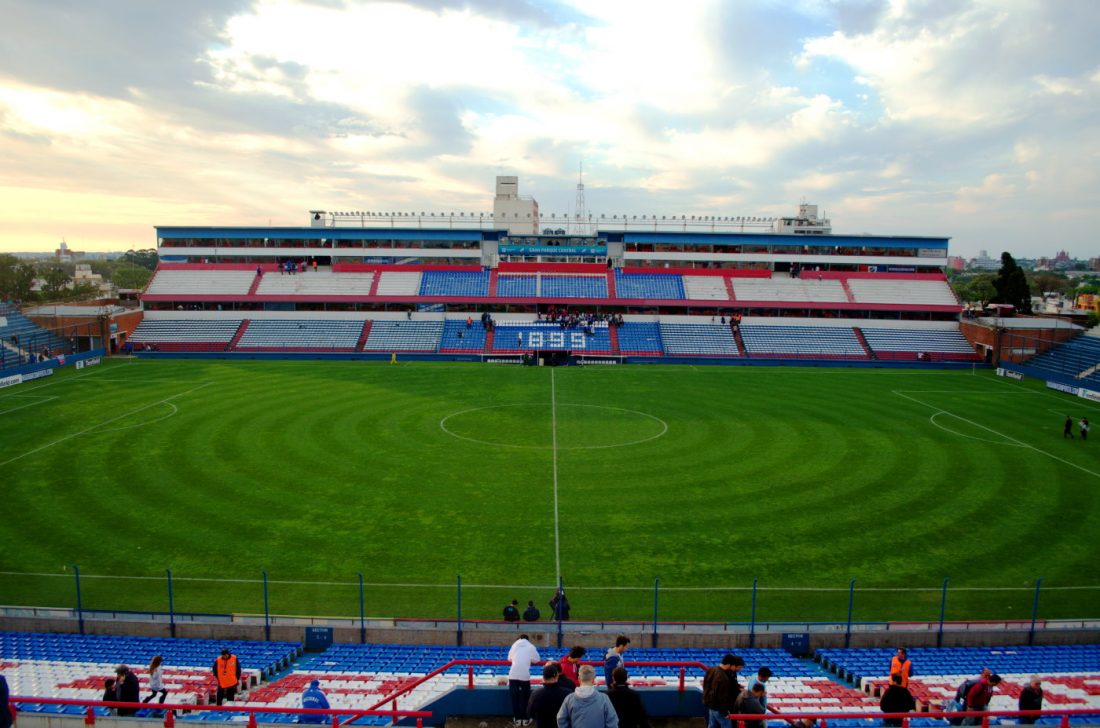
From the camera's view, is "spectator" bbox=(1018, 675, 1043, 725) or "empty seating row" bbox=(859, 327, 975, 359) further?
"empty seating row" bbox=(859, 327, 975, 359)

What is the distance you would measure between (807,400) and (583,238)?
3607 centimetres

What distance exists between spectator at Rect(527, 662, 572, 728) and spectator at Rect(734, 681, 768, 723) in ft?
8.41

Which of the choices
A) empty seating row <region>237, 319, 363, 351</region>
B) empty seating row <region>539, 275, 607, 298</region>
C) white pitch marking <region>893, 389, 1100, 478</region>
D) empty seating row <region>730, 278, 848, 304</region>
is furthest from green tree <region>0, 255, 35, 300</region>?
white pitch marking <region>893, 389, 1100, 478</region>

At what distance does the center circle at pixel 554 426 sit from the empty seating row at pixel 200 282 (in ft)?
135

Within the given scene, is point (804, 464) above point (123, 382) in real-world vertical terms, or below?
below

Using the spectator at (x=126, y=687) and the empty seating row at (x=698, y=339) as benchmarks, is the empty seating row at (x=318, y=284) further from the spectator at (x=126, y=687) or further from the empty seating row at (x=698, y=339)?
the spectator at (x=126, y=687)

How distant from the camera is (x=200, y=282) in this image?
222 ft

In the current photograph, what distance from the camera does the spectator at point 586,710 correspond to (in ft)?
22.2

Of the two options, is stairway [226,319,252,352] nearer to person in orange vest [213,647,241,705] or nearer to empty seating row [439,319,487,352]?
empty seating row [439,319,487,352]

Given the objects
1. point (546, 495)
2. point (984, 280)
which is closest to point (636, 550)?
point (546, 495)

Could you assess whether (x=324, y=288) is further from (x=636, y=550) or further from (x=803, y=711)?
(x=803, y=711)

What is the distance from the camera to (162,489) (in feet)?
81.3

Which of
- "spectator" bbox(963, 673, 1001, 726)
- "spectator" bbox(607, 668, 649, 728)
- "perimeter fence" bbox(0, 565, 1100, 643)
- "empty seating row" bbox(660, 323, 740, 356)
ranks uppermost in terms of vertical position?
"empty seating row" bbox(660, 323, 740, 356)

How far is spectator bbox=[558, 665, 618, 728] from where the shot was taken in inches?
267
